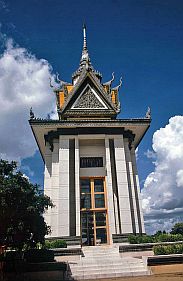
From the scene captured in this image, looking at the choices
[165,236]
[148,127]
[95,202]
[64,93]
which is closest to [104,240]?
[95,202]

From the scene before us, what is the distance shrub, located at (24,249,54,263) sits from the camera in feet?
41.4

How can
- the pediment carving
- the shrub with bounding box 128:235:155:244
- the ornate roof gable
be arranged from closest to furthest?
the shrub with bounding box 128:235:155:244 < the ornate roof gable < the pediment carving

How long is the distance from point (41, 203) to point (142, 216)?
11.0m

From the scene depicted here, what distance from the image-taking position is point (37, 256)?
12.8 meters

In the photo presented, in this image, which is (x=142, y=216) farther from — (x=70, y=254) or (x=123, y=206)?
(x=70, y=254)

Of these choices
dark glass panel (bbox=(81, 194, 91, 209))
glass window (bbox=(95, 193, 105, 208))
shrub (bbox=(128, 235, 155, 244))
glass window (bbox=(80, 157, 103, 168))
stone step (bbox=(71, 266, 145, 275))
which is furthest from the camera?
glass window (bbox=(80, 157, 103, 168))

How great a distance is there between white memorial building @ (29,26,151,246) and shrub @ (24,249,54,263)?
5.32 meters

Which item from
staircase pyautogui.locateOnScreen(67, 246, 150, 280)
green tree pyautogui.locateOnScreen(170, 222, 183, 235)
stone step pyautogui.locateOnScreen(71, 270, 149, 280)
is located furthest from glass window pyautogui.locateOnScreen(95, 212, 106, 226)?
green tree pyautogui.locateOnScreen(170, 222, 183, 235)

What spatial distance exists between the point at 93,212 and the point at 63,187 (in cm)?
299

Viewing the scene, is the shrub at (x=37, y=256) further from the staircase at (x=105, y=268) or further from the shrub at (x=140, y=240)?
the shrub at (x=140, y=240)

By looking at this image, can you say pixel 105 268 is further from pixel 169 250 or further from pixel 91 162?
pixel 91 162

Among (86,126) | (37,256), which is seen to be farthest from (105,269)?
(86,126)

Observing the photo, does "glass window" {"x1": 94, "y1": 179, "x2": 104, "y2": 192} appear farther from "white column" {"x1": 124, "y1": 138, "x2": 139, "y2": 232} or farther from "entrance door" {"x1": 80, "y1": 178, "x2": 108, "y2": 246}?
"white column" {"x1": 124, "y1": 138, "x2": 139, "y2": 232}

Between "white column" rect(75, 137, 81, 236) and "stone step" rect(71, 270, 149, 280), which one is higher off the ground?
"white column" rect(75, 137, 81, 236)
